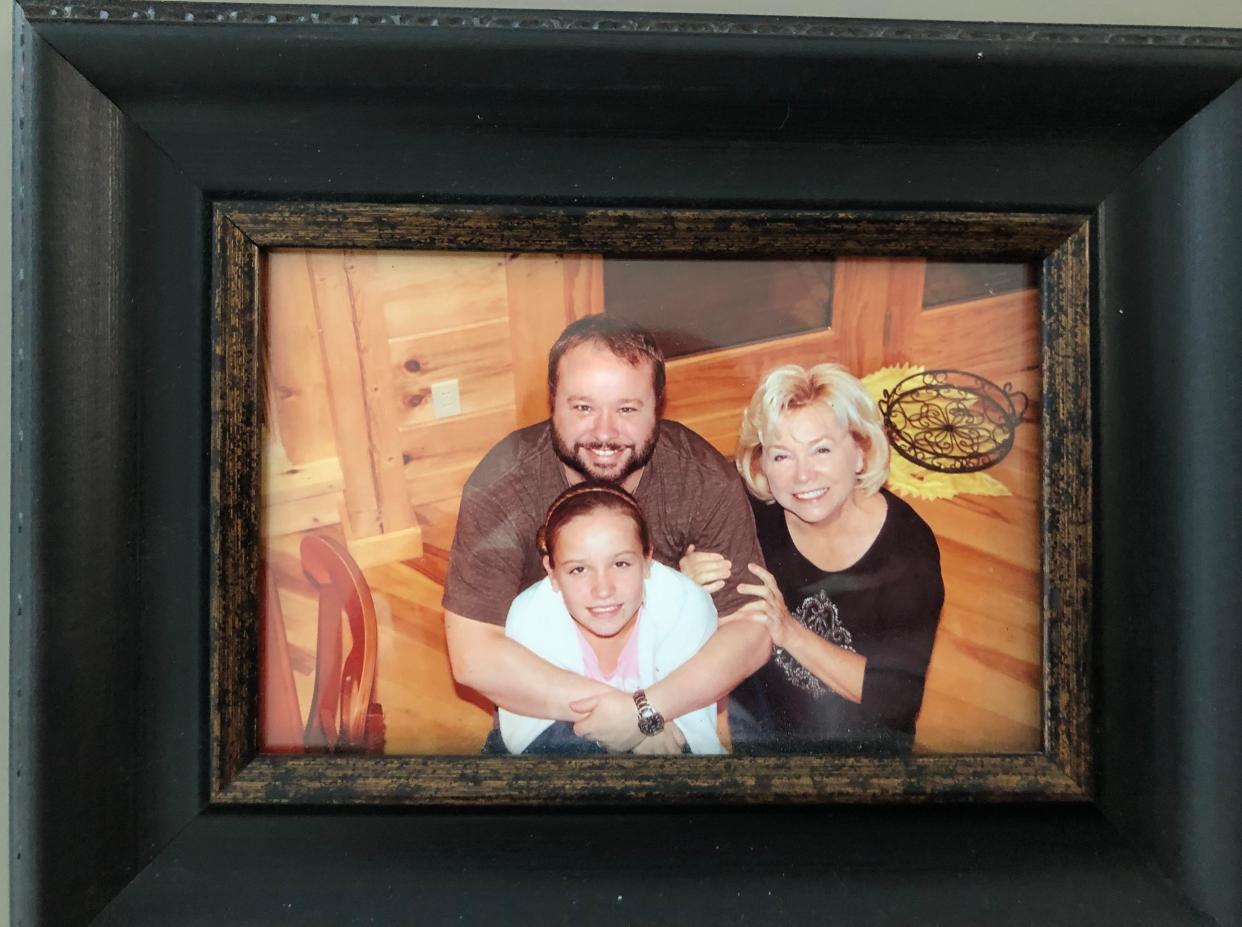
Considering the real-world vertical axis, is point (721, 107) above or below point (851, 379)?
above

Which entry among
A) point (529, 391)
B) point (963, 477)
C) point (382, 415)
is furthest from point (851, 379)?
point (382, 415)

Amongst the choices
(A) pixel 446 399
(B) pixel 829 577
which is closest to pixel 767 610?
(B) pixel 829 577

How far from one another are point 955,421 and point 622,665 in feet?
0.95

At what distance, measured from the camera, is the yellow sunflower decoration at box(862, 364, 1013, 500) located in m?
0.60

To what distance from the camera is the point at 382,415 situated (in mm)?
596

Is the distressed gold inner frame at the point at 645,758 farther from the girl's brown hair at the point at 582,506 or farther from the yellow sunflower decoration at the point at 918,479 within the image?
the girl's brown hair at the point at 582,506

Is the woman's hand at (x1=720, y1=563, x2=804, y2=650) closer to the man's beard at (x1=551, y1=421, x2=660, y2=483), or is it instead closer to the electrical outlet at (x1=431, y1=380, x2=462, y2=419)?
the man's beard at (x1=551, y1=421, x2=660, y2=483)

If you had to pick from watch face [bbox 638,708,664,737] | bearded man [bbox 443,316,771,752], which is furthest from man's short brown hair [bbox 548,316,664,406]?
watch face [bbox 638,708,664,737]

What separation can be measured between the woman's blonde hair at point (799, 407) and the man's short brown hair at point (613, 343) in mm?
68

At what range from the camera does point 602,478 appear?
601mm

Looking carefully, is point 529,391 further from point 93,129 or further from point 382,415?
point 93,129

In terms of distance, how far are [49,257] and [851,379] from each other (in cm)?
53

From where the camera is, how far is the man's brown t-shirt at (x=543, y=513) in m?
0.60

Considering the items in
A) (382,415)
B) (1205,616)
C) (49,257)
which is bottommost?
(1205,616)
